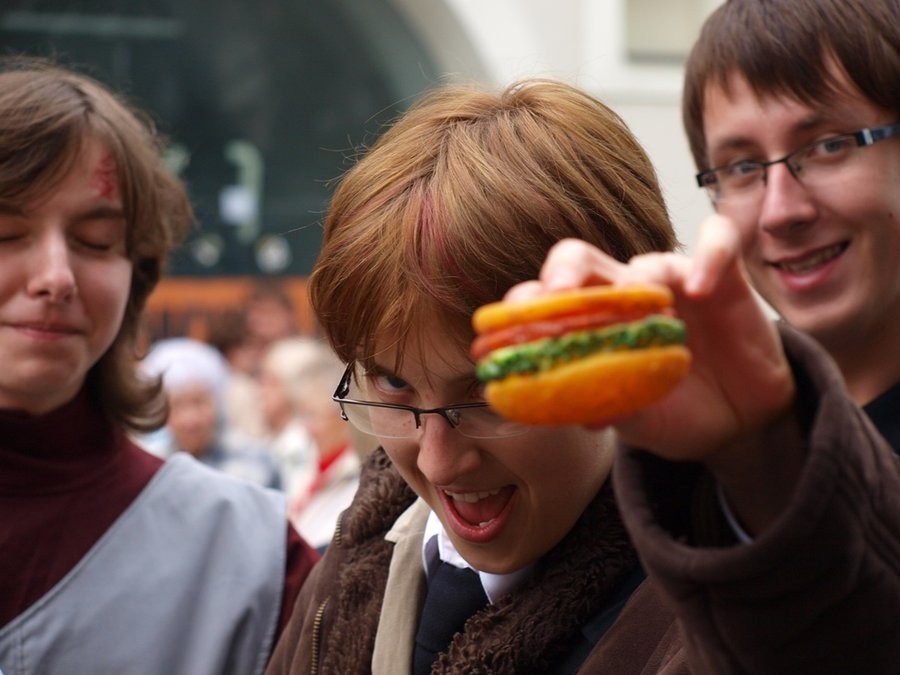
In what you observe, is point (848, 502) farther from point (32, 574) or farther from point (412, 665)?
point (32, 574)

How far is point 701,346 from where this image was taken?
1.05 m

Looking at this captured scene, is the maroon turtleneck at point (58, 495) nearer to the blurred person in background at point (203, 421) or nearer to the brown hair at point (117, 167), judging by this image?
the brown hair at point (117, 167)

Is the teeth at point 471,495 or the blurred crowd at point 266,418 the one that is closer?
the teeth at point 471,495

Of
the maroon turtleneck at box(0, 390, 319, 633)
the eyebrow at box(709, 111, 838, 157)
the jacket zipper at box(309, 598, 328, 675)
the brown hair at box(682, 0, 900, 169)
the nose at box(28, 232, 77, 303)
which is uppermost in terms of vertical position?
the brown hair at box(682, 0, 900, 169)

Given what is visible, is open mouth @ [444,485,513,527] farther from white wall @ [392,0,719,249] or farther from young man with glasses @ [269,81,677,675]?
white wall @ [392,0,719,249]

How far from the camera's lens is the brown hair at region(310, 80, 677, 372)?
59.6 inches

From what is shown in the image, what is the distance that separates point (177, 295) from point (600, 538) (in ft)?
24.7

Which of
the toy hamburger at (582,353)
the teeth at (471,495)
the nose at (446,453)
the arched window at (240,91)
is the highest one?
the toy hamburger at (582,353)

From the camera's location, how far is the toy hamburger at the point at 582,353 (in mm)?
922

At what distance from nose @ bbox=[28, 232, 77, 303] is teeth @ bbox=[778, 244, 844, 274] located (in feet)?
4.19

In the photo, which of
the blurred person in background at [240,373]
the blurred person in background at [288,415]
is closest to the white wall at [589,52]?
the blurred person in background at [240,373]

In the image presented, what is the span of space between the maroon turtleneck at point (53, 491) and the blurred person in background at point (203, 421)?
9.24 feet

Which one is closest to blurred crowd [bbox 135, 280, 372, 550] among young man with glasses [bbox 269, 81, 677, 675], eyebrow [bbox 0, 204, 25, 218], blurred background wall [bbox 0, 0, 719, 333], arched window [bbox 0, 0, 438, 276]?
eyebrow [bbox 0, 204, 25, 218]

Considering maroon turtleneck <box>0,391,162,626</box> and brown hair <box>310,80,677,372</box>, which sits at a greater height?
brown hair <box>310,80,677,372</box>
